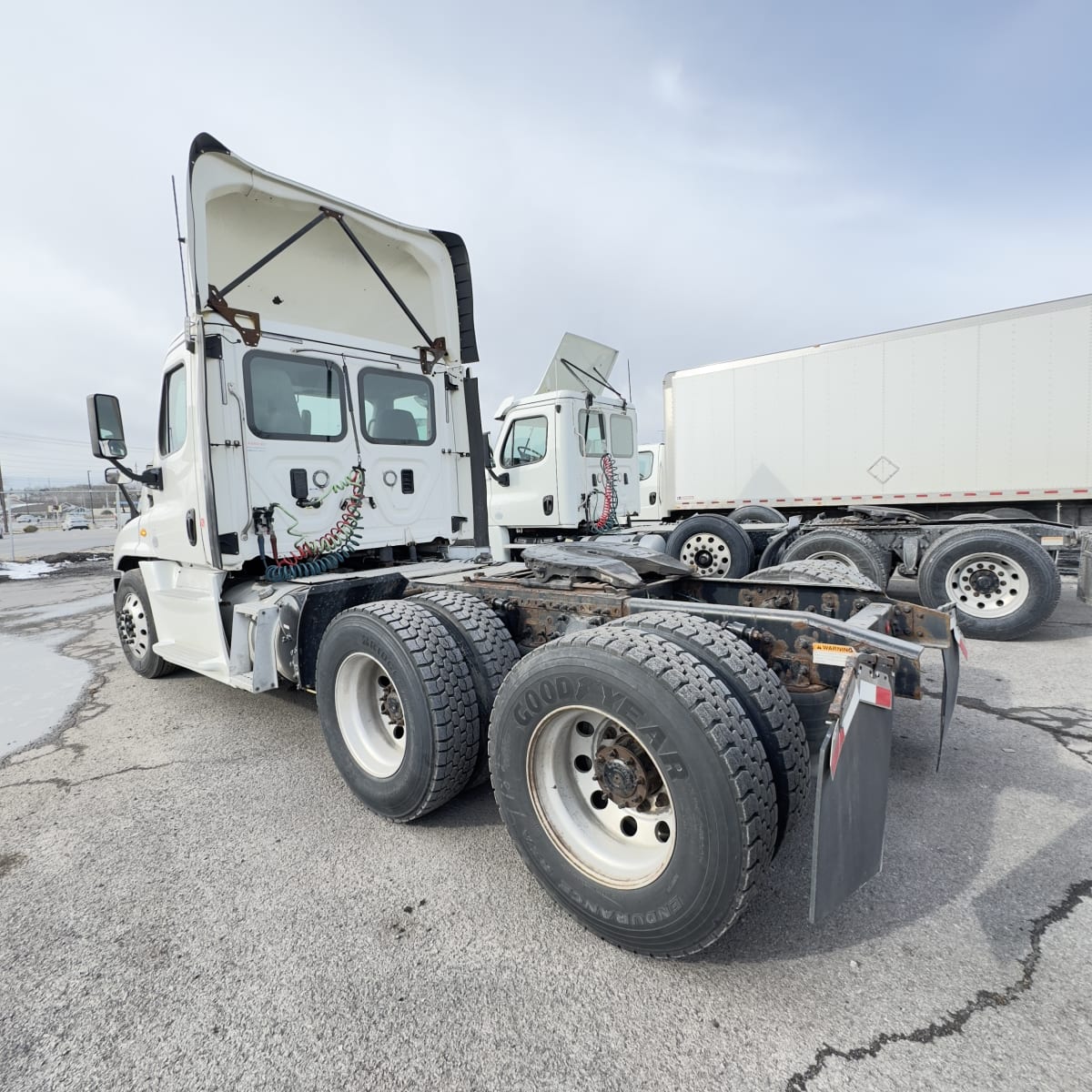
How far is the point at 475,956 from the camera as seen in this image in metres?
2.24

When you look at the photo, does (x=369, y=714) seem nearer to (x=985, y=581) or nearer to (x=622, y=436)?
(x=985, y=581)

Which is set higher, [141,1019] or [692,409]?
[692,409]

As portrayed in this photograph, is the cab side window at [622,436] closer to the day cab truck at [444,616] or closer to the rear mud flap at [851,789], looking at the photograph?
the day cab truck at [444,616]

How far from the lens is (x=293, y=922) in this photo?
8.02ft

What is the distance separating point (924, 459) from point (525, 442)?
519 centimetres

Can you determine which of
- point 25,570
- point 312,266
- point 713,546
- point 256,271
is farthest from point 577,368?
point 25,570

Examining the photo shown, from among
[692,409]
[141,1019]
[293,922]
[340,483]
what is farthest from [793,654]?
[692,409]

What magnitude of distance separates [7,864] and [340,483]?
2.77 meters

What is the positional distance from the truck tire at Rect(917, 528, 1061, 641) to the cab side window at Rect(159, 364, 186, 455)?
23.1 ft

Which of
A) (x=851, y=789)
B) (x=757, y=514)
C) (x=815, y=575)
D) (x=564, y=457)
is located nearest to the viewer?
(x=851, y=789)

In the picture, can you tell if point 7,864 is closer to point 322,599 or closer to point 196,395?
point 322,599

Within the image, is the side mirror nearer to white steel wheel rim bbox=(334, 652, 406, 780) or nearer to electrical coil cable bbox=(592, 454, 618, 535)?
white steel wheel rim bbox=(334, 652, 406, 780)

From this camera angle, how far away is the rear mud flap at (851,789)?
1.79 meters

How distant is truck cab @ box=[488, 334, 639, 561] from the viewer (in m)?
8.65
